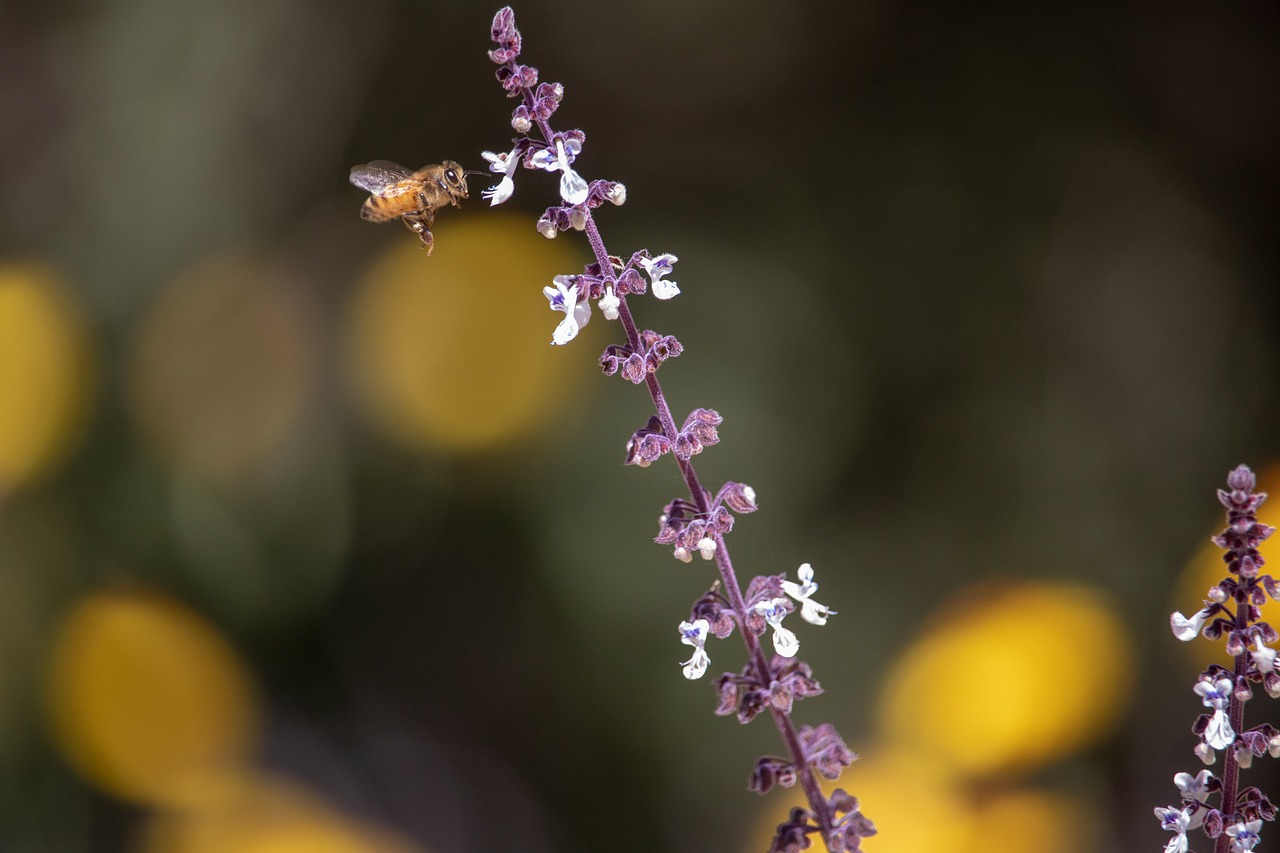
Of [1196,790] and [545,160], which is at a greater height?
[545,160]

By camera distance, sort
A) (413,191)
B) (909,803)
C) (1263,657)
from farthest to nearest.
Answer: (909,803) → (413,191) → (1263,657)

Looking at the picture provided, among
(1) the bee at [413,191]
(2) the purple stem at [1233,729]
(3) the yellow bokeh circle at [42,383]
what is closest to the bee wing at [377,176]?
(1) the bee at [413,191]

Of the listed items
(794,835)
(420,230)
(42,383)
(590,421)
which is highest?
(590,421)

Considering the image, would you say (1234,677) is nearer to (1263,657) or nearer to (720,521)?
(1263,657)

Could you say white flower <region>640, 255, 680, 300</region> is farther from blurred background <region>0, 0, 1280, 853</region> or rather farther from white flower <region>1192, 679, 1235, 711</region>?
blurred background <region>0, 0, 1280, 853</region>

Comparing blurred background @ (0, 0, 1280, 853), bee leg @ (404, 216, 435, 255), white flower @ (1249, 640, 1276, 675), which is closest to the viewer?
white flower @ (1249, 640, 1276, 675)

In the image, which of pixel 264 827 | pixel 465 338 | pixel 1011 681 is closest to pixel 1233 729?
pixel 1011 681

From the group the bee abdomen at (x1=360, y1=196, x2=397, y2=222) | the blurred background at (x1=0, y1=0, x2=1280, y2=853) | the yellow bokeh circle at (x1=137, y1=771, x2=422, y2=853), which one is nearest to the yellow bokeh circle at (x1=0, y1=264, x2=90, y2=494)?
the blurred background at (x1=0, y1=0, x2=1280, y2=853)
